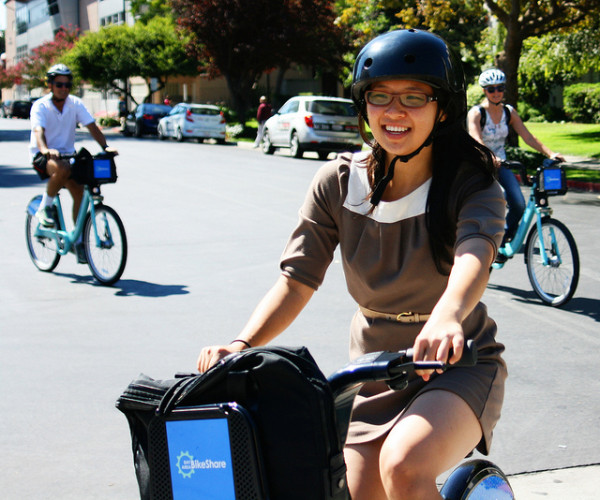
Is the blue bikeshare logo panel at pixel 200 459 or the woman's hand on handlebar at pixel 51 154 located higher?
the woman's hand on handlebar at pixel 51 154

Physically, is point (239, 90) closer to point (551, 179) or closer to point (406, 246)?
point (551, 179)

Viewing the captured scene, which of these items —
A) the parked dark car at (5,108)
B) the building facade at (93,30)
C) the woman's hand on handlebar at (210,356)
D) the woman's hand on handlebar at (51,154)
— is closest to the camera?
the woman's hand on handlebar at (210,356)

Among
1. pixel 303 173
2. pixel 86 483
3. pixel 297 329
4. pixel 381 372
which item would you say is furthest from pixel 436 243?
pixel 303 173

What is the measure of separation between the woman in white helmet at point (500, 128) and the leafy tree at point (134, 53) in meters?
41.8

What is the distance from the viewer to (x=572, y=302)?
294 inches

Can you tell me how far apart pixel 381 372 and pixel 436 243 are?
26.5 inches

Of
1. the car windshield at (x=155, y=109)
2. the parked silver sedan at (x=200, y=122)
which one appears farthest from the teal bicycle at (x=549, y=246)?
the car windshield at (x=155, y=109)

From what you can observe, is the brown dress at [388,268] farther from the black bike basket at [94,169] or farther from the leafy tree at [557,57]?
the leafy tree at [557,57]

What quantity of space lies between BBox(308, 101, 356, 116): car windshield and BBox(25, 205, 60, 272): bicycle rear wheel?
586 inches

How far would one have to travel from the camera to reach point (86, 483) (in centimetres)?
393

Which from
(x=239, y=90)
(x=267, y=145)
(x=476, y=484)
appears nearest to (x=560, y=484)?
(x=476, y=484)

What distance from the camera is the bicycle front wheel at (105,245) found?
8.27m

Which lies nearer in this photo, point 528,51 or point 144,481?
point 144,481

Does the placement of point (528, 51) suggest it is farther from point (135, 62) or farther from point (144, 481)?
point (144, 481)
